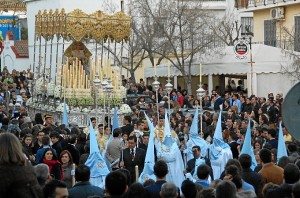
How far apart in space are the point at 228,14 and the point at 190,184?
47.6 meters

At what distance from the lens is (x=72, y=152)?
18.4 m

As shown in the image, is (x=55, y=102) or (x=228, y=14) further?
(x=228, y=14)

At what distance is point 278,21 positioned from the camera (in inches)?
1934

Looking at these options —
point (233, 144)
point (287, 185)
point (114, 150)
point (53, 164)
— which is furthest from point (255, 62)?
point (287, 185)

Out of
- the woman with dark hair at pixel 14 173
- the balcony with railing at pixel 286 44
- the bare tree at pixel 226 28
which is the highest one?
the bare tree at pixel 226 28

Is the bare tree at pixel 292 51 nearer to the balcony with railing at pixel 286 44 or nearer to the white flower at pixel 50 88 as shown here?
the balcony with railing at pixel 286 44

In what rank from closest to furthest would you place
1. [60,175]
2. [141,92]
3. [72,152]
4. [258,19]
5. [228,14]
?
[60,175], [72,152], [141,92], [258,19], [228,14]

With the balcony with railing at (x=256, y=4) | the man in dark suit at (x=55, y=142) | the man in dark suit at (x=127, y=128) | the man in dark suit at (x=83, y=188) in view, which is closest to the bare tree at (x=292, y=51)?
the balcony with railing at (x=256, y=4)

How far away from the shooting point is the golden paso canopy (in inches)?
1382

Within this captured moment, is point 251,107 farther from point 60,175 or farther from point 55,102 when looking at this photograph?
point 60,175

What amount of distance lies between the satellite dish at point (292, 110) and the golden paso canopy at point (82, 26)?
23152mm

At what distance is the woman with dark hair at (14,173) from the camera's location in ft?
32.0

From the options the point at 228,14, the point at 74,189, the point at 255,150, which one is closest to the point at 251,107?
the point at 255,150

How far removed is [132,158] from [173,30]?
97.1 feet
